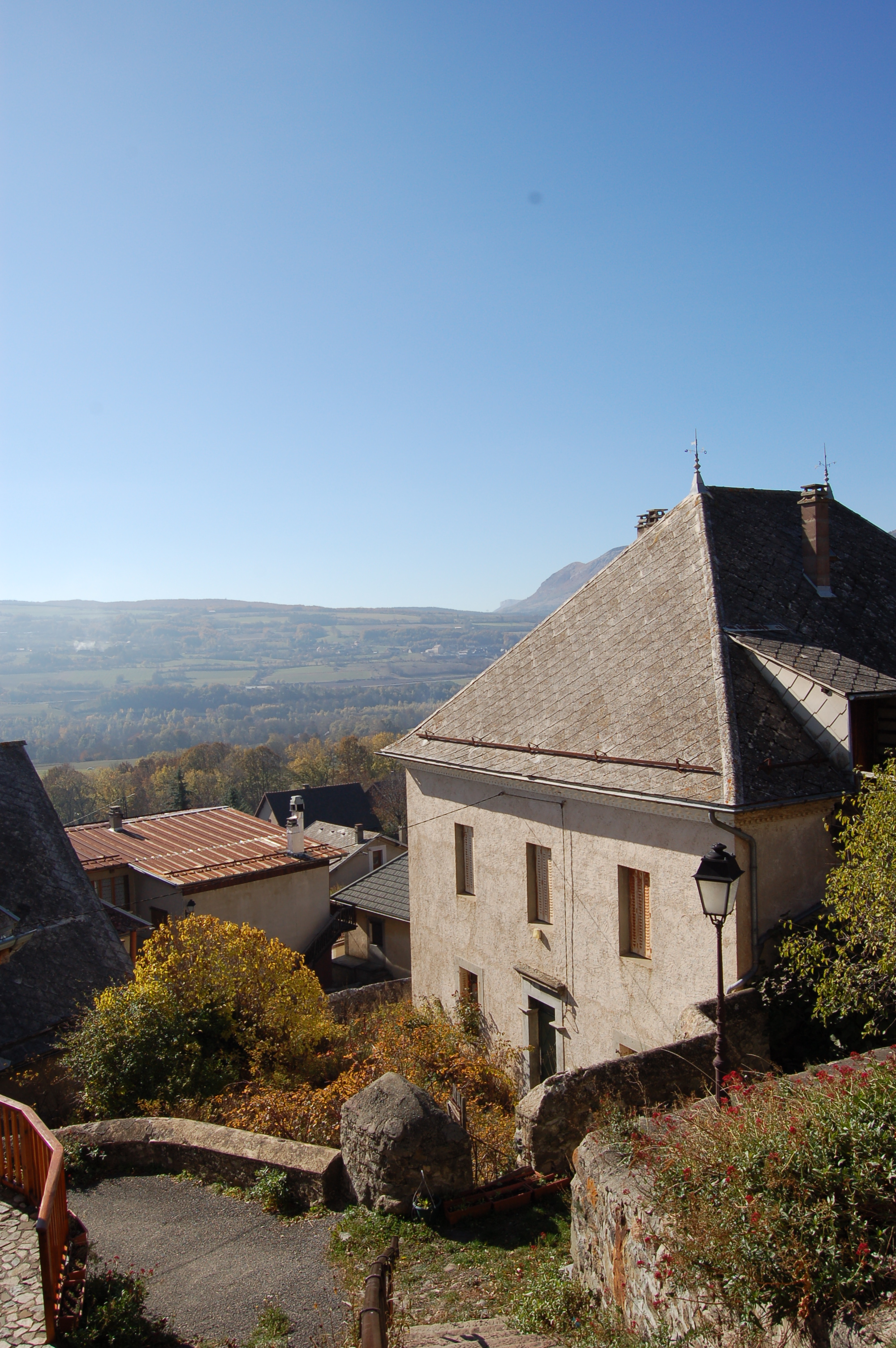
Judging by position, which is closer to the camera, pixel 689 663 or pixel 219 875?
pixel 689 663

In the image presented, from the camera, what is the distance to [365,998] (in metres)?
19.3

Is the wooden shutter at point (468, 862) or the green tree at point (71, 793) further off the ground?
the wooden shutter at point (468, 862)

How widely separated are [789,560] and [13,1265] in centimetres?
1384

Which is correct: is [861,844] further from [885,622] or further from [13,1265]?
[13,1265]

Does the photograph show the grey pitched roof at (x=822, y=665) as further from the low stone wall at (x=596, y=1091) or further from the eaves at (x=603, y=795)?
the low stone wall at (x=596, y=1091)

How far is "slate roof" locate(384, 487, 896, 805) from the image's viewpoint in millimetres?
11438

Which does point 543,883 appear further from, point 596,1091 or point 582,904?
point 596,1091

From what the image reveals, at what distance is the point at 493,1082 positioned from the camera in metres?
13.1

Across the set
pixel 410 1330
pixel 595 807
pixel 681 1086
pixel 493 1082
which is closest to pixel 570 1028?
pixel 493 1082

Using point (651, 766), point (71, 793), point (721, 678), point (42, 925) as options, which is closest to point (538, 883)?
point (651, 766)

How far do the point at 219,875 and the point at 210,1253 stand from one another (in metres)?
17.8

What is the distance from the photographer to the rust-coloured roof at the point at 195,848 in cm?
2486

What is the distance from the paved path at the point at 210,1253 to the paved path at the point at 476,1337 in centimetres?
76

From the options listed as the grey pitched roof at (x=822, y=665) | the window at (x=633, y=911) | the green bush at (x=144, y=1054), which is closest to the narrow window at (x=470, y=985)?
the window at (x=633, y=911)
